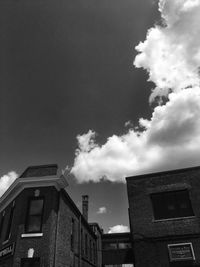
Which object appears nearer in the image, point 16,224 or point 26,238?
point 26,238

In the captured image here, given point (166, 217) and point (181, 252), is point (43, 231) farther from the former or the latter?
point (181, 252)

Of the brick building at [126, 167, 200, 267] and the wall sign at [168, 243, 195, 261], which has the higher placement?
the brick building at [126, 167, 200, 267]

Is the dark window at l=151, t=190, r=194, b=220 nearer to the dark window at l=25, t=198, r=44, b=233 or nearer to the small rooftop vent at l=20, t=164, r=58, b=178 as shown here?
the small rooftop vent at l=20, t=164, r=58, b=178

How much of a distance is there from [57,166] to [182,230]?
29.8 ft

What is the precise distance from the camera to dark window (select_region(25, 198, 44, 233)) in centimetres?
1268

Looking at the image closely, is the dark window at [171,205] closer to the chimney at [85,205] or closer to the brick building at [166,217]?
the brick building at [166,217]

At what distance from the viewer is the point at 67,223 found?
1480cm

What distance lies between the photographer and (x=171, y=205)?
1505cm

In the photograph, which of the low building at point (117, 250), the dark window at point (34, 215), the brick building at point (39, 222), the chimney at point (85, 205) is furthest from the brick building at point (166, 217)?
the chimney at point (85, 205)

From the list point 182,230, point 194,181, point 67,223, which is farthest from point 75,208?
point 194,181

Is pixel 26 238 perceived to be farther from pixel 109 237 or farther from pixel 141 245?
pixel 109 237

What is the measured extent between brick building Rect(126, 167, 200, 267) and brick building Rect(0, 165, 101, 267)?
179 inches

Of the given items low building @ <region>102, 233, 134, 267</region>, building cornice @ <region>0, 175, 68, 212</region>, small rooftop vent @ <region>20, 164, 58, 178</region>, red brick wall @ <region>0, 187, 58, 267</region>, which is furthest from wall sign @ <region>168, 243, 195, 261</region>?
low building @ <region>102, 233, 134, 267</region>

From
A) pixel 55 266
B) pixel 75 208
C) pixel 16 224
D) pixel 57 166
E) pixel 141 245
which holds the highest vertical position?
pixel 57 166
